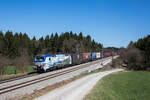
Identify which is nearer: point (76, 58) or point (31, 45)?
point (76, 58)

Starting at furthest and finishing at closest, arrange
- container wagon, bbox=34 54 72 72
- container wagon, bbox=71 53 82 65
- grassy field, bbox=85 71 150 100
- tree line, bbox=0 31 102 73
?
tree line, bbox=0 31 102 73 < container wagon, bbox=71 53 82 65 < container wagon, bbox=34 54 72 72 < grassy field, bbox=85 71 150 100

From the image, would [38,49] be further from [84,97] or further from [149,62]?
[84,97]

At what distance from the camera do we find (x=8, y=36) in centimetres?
6856

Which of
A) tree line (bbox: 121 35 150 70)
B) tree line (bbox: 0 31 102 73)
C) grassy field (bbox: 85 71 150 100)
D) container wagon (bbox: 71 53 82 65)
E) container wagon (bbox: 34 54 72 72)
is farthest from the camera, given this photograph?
tree line (bbox: 0 31 102 73)

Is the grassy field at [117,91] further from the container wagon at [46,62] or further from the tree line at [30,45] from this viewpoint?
the tree line at [30,45]

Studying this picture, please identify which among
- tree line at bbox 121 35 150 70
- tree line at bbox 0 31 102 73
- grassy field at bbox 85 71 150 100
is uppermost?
tree line at bbox 0 31 102 73

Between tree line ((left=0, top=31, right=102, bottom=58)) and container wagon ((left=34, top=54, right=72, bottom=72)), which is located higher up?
tree line ((left=0, top=31, right=102, bottom=58))

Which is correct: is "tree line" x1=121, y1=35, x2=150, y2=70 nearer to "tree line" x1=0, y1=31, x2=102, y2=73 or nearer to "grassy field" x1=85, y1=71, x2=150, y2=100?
"grassy field" x1=85, y1=71, x2=150, y2=100

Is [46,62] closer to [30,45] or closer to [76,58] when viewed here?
[76,58]

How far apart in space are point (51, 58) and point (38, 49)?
51.1 meters

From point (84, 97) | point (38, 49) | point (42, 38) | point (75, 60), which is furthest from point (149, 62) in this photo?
point (42, 38)

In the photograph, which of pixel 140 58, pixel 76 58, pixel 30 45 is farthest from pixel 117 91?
pixel 30 45

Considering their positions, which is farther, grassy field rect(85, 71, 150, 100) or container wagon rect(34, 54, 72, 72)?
container wagon rect(34, 54, 72, 72)

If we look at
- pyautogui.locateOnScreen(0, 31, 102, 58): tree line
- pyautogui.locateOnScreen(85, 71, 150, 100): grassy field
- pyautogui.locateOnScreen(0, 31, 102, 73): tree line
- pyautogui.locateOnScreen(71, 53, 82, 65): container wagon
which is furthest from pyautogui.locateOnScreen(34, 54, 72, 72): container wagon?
pyautogui.locateOnScreen(0, 31, 102, 58): tree line
